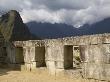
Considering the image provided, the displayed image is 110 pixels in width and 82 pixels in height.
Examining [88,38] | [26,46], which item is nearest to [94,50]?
[88,38]

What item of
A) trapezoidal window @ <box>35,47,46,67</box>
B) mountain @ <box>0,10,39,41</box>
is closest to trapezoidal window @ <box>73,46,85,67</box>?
trapezoidal window @ <box>35,47,46,67</box>

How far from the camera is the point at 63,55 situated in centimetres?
1257

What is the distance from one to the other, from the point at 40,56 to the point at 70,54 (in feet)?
7.64

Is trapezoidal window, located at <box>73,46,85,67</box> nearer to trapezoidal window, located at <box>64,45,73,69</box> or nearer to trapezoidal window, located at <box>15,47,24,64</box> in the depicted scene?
trapezoidal window, located at <box>64,45,73,69</box>

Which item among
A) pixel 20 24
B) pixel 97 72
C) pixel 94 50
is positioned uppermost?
pixel 20 24

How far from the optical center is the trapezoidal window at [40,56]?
14.5 metres

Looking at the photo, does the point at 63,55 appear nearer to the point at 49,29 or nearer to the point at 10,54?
the point at 10,54

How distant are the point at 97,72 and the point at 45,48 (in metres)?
3.68

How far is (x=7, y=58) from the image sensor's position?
1683 centimetres

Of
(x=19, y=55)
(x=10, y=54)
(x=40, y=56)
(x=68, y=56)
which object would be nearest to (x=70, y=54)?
(x=68, y=56)

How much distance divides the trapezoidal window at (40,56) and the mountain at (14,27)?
6039mm

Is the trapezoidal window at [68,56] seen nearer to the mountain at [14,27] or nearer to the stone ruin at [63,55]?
the stone ruin at [63,55]

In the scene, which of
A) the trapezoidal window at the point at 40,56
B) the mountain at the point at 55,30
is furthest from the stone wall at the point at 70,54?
the mountain at the point at 55,30

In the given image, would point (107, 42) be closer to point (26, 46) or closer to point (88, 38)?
point (88, 38)
